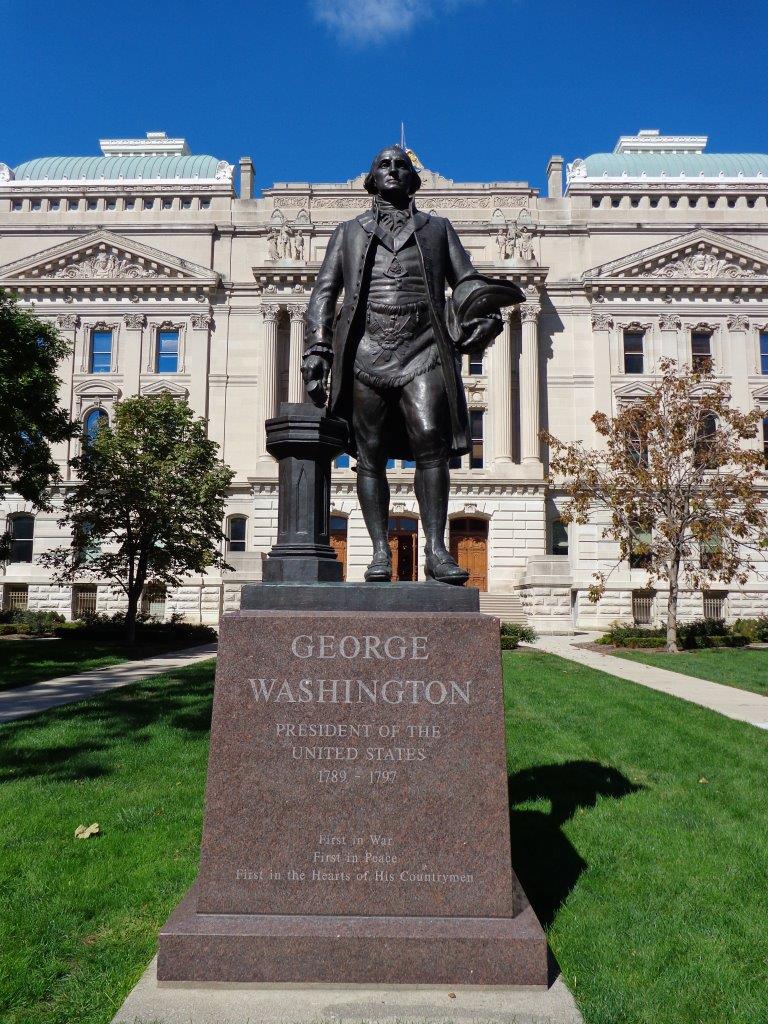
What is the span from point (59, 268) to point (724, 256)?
3578 centimetres

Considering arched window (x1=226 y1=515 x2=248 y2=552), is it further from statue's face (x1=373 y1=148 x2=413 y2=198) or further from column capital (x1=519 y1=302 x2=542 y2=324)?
statue's face (x1=373 y1=148 x2=413 y2=198)

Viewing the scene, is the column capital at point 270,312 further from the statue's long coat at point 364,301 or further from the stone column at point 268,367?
the statue's long coat at point 364,301

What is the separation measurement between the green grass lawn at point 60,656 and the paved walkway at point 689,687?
12.5 meters

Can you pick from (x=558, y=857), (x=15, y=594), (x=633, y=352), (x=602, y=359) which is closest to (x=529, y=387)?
(x=602, y=359)

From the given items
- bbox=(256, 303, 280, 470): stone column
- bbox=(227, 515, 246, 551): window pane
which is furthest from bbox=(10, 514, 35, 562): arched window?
bbox=(256, 303, 280, 470): stone column

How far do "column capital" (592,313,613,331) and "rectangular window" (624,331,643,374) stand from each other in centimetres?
111

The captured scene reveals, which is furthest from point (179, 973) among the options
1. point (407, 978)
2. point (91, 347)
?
point (91, 347)

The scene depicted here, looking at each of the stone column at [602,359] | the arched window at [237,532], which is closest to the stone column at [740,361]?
the stone column at [602,359]

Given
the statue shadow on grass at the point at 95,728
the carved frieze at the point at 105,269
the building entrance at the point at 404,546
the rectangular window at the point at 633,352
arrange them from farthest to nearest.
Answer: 1. the carved frieze at the point at 105,269
2. the rectangular window at the point at 633,352
3. the building entrance at the point at 404,546
4. the statue shadow on grass at the point at 95,728

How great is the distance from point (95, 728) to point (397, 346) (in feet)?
23.3

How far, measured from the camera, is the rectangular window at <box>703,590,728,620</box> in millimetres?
36344

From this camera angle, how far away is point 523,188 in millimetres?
40281

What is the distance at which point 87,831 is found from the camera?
570 centimetres

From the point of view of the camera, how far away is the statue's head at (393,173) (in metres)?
5.24
